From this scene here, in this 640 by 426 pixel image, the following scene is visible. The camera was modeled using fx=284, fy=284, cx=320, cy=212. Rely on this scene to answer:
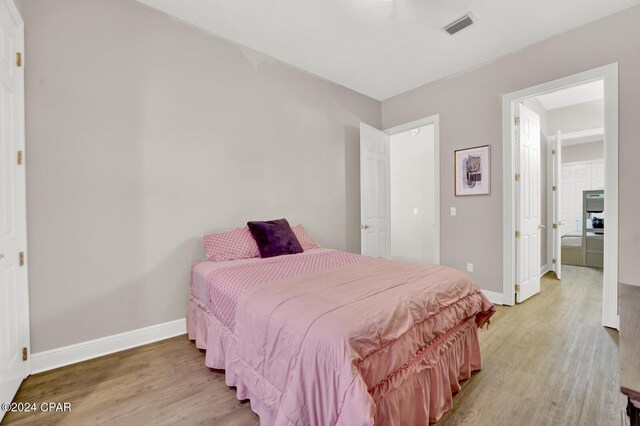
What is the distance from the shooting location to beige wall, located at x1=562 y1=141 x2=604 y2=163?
6.24 meters

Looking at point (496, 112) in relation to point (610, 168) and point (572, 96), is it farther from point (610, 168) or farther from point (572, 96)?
point (572, 96)

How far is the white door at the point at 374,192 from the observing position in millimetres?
3854

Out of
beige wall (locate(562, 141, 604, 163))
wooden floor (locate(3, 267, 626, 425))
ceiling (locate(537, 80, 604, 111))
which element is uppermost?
ceiling (locate(537, 80, 604, 111))

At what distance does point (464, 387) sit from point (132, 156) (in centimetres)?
298

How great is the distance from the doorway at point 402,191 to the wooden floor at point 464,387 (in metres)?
1.66

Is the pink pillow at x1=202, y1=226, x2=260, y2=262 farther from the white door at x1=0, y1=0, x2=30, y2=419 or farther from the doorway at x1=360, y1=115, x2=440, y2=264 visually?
the doorway at x1=360, y1=115, x2=440, y2=264

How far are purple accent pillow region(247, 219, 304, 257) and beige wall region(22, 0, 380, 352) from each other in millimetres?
349

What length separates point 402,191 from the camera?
5.59m

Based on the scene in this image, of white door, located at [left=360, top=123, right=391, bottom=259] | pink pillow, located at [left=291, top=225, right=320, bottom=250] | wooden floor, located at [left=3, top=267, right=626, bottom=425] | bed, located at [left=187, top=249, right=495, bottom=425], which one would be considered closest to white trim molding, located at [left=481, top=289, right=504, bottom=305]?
wooden floor, located at [left=3, top=267, right=626, bottom=425]

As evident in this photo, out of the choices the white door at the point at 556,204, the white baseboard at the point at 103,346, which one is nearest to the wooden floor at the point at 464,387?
the white baseboard at the point at 103,346

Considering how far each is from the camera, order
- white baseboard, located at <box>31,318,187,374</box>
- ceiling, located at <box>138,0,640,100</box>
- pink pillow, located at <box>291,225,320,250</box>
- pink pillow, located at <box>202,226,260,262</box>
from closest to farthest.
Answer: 1. white baseboard, located at <box>31,318,187,374</box>
2. ceiling, located at <box>138,0,640,100</box>
3. pink pillow, located at <box>202,226,260,262</box>
4. pink pillow, located at <box>291,225,320,250</box>

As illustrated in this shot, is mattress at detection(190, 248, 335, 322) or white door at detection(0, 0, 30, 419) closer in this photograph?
white door at detection(0, 0, 30, 419)

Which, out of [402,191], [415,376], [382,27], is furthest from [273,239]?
[402,191]

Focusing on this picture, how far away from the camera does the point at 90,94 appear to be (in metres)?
2.20
